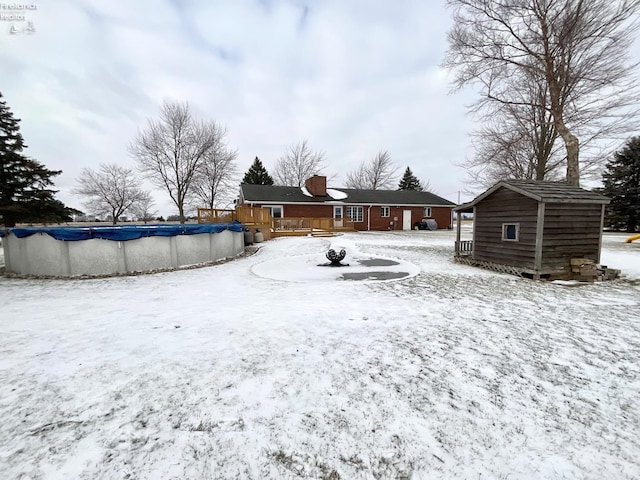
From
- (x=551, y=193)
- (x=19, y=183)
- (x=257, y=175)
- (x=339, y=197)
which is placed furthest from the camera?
(x=257, y=175)

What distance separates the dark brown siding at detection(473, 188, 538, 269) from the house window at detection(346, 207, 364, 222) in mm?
17057

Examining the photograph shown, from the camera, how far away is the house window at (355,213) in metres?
26.6

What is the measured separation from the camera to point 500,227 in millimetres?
8805

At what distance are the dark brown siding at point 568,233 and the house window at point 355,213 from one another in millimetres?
19272

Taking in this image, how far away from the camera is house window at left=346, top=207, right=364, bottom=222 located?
87.3 feet

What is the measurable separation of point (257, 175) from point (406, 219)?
23.4 meters

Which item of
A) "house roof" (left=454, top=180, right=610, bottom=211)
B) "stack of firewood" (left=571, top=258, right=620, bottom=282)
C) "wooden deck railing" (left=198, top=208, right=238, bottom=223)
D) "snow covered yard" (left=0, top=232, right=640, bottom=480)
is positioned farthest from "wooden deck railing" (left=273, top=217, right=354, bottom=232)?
"stack of firewood" (left=571, top=258, right=620, bottom=282)

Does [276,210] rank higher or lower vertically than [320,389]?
higher

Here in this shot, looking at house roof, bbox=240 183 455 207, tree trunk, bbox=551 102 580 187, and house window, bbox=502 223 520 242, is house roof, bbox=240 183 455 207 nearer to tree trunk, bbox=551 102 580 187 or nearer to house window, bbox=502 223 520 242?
tree trunk, bbox=551 102 580 187

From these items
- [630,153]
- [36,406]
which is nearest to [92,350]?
[36,406]

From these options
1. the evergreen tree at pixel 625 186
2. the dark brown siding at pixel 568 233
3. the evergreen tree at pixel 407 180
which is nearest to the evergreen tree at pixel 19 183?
the dark brown siding at pixel 568 233

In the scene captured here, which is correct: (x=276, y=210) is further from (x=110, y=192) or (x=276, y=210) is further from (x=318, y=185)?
(x=110, y=192)

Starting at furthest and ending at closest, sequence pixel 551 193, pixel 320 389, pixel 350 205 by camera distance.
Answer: pixel 350 205 → pixel 551 193 → pixel 320 389

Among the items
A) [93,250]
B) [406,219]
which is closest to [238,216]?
[93,250]
